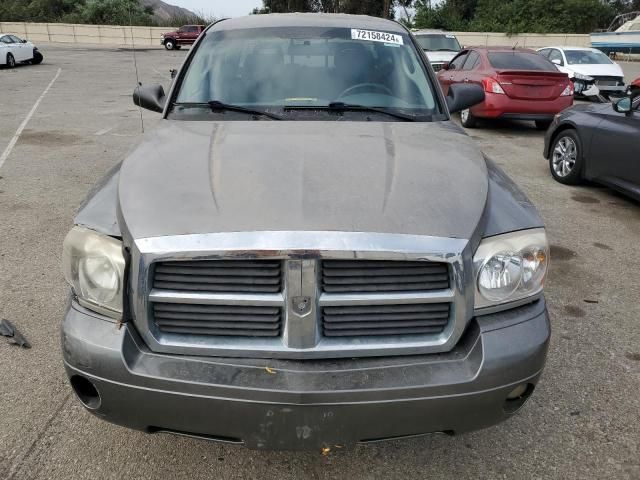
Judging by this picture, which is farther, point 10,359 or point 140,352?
point 10,359

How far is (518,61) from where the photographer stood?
A: 1081 centimetres

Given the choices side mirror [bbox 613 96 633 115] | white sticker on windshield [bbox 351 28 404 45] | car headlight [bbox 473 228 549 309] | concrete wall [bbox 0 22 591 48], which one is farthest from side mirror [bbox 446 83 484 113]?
concrete wall [bbox 0 22 591 48]

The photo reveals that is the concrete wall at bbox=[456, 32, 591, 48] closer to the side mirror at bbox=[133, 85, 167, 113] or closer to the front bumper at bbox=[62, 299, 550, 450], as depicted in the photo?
the side mirror at bbox=[133, 85, 167, 113]

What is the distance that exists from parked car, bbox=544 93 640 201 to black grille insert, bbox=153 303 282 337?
5191 mm

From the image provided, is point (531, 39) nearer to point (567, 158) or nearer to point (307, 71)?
point (567, 158)

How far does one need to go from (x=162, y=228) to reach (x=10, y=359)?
6.06 ft

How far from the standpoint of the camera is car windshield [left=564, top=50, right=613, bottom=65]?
15047 mm

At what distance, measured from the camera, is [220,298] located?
75.0 inches

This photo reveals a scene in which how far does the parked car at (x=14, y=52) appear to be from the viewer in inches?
853

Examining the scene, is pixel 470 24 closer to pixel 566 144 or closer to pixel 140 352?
pixel 566 144

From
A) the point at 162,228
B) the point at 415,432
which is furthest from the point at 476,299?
the point at 162,228

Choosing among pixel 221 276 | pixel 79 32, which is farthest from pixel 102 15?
pixel 221 276

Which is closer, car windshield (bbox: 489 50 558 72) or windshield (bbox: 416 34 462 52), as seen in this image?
car windshield (bbox: 489 50 558 72)

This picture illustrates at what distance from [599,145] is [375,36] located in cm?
391
